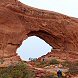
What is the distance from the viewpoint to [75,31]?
36125mm

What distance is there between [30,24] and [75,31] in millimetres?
6125

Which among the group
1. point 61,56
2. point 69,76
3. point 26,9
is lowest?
point 69,76

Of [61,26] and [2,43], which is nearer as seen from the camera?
[2,43]

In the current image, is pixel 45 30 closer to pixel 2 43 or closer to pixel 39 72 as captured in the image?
pixel 2 43

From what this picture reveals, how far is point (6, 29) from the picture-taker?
31.3m

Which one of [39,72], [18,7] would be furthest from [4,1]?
[39,72]

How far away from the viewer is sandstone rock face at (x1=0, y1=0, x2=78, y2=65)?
31.4m

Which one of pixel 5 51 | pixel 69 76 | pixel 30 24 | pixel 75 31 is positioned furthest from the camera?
pixel 75 31

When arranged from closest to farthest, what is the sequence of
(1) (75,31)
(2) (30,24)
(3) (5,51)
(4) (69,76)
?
1. (4) (69,76)
2. (3) (5,51)
3. (2) (30,24)
4. (1) (75,31)

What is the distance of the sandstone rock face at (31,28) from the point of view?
31.4 metres

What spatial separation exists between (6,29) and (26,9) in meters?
3.47

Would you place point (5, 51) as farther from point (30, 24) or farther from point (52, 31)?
point (52, 31)

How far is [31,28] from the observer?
111 ft

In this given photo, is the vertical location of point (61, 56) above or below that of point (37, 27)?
below
